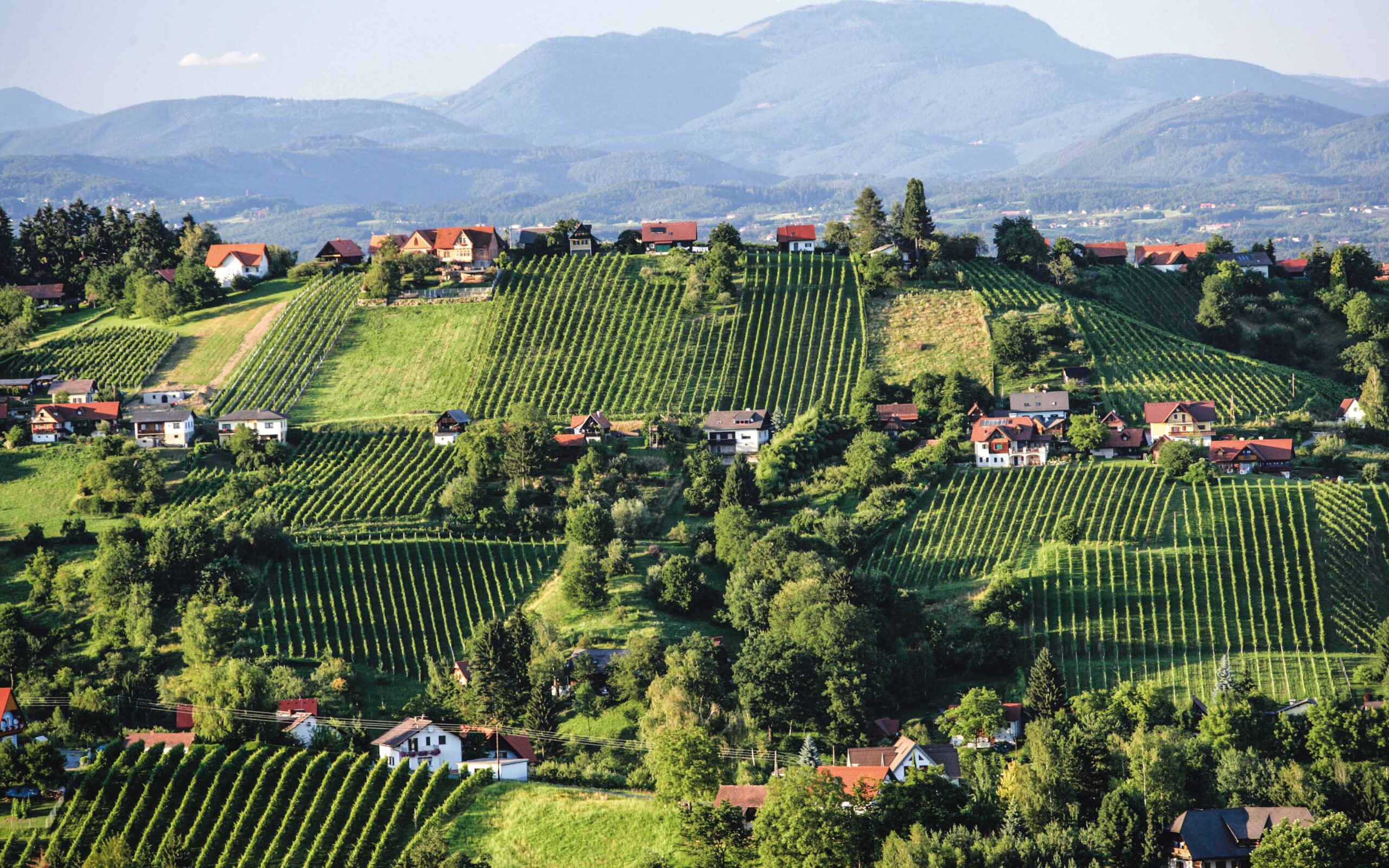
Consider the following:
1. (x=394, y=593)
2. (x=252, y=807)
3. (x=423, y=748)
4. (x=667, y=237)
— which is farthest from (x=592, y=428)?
(x=252, y=807)

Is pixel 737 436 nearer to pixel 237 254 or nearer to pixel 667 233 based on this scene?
pixel 667 233

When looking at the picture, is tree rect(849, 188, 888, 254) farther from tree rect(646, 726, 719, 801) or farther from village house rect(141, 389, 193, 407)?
tree rect(646, 726, 719, 801)

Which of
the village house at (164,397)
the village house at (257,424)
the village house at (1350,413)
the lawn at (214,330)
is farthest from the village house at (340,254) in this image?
the village house at (1350,413)

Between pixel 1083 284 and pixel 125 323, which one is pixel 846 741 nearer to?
pixel 1083 284

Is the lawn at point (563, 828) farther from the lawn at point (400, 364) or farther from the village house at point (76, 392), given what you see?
the village house at point (76, 392)

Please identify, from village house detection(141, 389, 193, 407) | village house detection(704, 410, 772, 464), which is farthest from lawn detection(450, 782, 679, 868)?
village house detection(141, 389, 193, 407)

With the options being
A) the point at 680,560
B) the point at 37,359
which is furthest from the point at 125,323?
the point at 680,560
